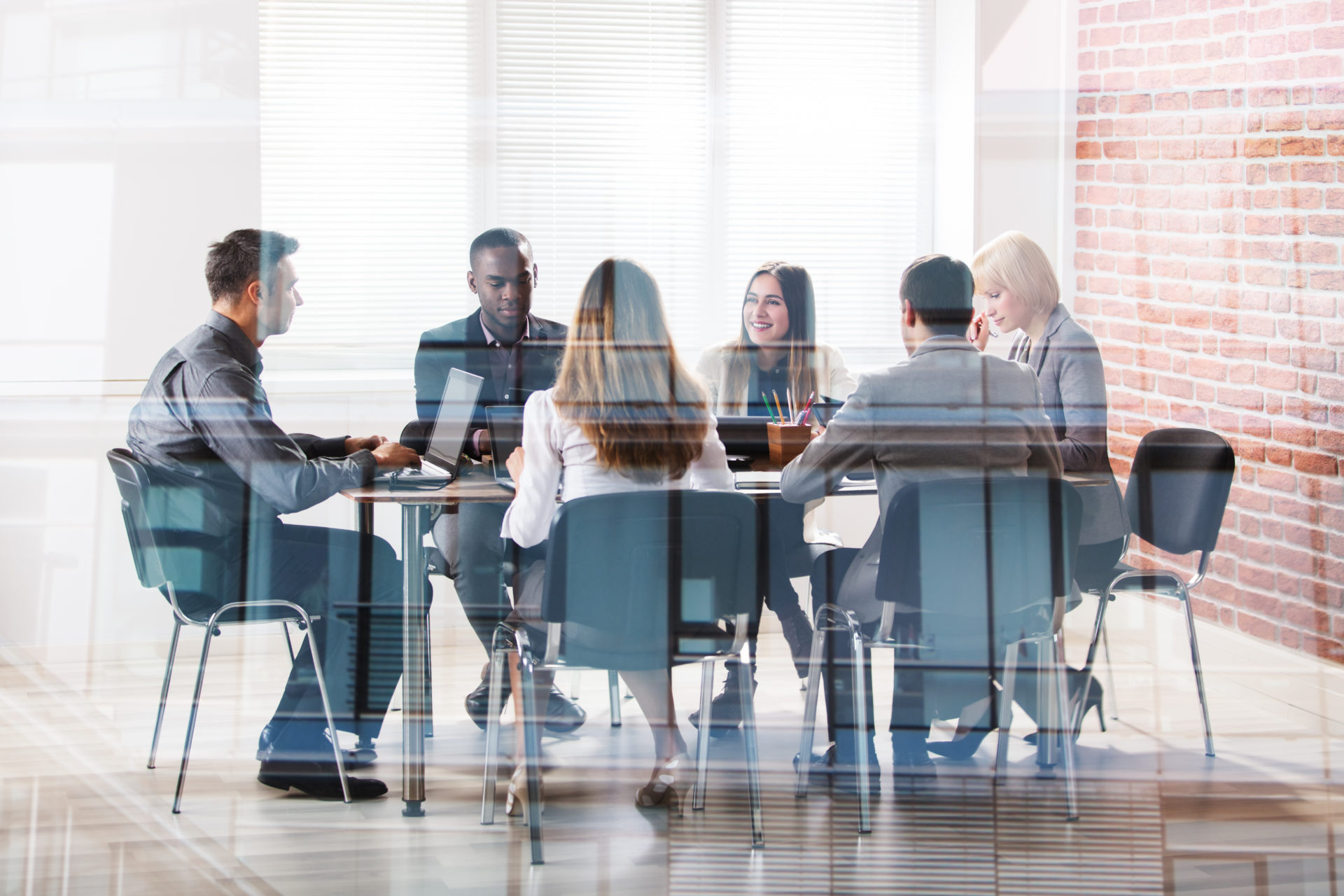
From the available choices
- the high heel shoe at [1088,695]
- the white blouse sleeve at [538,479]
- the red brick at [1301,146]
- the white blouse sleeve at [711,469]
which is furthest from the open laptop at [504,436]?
the red brick at [1301,146]

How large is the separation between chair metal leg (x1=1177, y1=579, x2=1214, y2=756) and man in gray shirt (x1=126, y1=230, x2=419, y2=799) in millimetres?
1549

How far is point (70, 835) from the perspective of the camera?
1.99 meters

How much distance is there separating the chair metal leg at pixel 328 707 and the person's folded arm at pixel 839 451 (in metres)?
0.89

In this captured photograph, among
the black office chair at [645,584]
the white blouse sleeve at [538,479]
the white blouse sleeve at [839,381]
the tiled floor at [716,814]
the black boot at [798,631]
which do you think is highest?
the white blouse sleeve at [839,381]

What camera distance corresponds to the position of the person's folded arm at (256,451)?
207cm

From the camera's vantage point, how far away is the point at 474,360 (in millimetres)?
2760

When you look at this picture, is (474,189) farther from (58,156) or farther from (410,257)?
(58,156)

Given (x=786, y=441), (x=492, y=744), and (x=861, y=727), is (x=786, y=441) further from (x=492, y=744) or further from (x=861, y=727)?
(x=492, y=744)

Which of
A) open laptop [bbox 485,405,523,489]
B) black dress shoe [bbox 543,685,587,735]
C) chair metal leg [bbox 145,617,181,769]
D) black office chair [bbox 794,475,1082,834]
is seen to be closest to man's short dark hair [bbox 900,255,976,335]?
Answer: black office chair [bbox 794,475,1082,834]

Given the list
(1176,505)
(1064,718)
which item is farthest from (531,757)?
(1176,505)

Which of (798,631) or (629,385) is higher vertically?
(629,385)

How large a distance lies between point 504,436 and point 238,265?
1.88 feet

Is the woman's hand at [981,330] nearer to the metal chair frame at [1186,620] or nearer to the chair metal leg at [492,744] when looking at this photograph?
the metal chair frame at [1186,620]

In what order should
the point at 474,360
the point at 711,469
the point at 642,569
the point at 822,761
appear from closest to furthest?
the point at 642,569 → the point at 711,469 → the point at 822,761 → the point at 474,360
